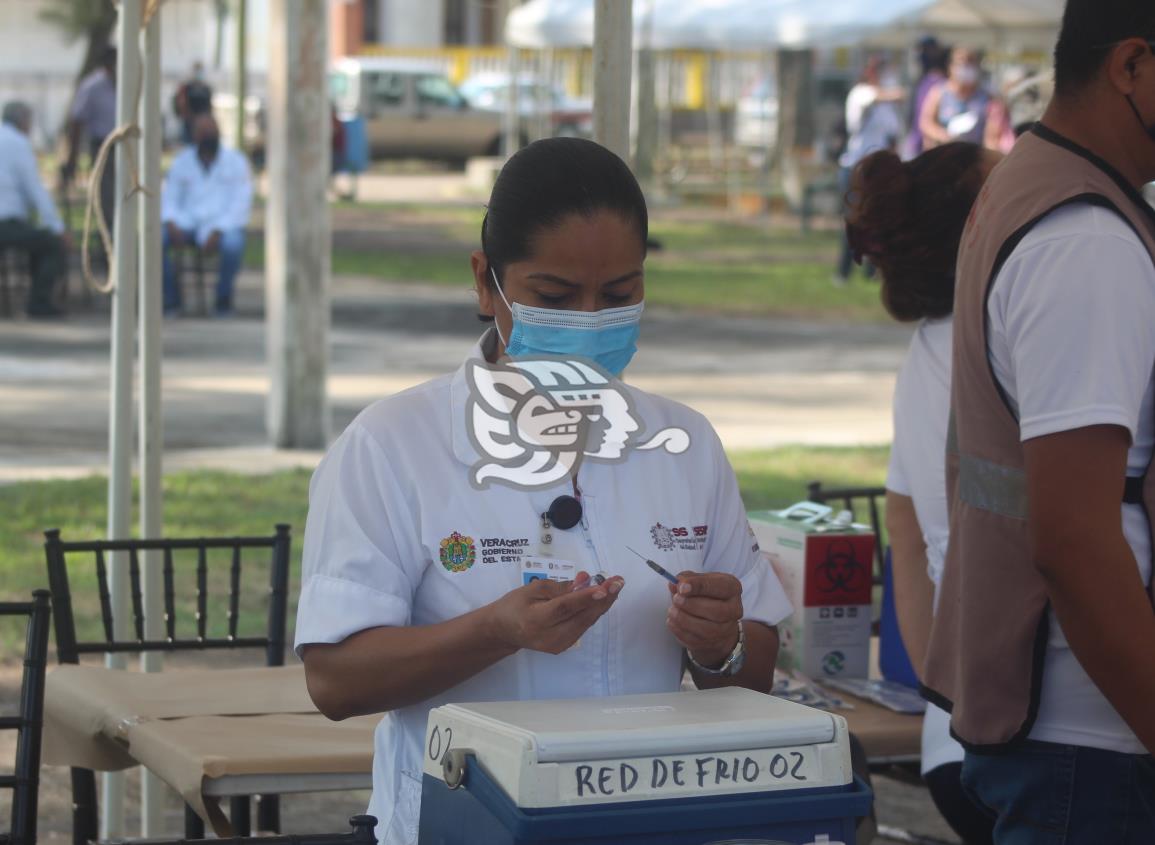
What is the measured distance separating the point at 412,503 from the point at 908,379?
1444 mm

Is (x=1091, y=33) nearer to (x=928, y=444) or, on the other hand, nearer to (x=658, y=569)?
(x=658, y=569)

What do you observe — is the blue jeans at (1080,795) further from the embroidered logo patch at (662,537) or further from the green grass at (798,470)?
the green grass at (798,470)

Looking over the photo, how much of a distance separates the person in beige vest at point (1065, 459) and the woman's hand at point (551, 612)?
0.51 m

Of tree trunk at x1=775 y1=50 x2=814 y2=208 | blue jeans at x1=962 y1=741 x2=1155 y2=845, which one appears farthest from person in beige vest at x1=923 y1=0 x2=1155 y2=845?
tree trunk at x1=775 y1=50 x2=814 y2=208

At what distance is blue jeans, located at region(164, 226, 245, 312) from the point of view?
47.7 feet

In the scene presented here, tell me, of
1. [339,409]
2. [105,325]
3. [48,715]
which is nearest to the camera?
[48,715]

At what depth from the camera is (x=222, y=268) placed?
15.0m

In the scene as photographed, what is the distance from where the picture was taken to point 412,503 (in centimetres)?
218

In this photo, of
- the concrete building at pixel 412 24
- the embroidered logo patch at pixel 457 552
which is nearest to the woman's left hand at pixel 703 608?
the embroidered logo patch at pixel 457 552

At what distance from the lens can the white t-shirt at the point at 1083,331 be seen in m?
2.04

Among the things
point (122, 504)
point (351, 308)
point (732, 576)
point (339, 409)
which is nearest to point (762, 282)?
point (351, 308)

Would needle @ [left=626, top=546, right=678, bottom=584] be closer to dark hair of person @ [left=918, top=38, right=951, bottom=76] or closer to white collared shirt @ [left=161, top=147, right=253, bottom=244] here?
white collared shirt @ [left=161, top=147, right=253, bottom=244]

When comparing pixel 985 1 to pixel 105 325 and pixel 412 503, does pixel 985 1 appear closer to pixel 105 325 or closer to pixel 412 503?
pixel 105 325

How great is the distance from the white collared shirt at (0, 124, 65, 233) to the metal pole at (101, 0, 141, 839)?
9988 mm
